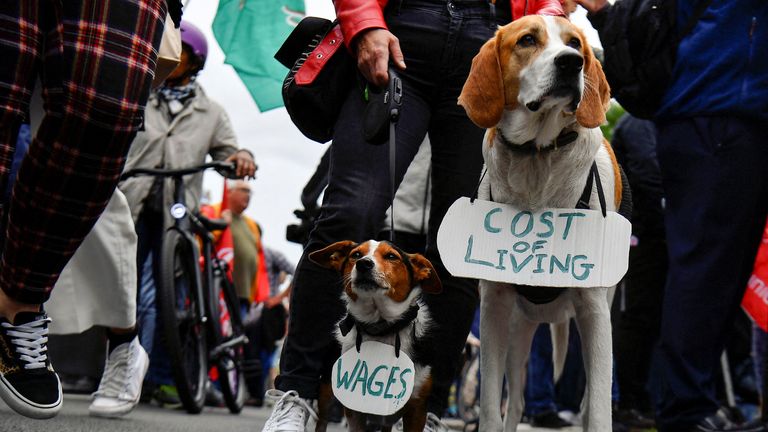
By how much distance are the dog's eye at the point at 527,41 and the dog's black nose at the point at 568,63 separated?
174mm

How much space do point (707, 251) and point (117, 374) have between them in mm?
2590

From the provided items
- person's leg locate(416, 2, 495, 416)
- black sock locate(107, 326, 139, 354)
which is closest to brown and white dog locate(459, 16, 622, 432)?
person's leg locate(416, 2, 495, 416)

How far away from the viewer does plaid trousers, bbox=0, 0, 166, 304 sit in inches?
93.3

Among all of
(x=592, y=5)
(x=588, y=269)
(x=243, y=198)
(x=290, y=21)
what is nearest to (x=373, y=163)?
(x=588, y=269)

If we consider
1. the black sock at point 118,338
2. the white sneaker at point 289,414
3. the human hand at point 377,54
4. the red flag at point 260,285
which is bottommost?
the red flag at point 260,285

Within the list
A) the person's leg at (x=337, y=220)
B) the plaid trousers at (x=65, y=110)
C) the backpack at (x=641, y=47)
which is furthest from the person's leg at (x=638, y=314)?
the plaid trousers at (x=65, y=110)

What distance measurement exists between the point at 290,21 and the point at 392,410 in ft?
9.64

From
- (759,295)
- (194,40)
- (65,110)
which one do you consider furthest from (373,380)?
(194,40)

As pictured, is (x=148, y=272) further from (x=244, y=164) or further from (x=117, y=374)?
(x=117, y=374)

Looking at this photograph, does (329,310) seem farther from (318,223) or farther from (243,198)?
(243,198)

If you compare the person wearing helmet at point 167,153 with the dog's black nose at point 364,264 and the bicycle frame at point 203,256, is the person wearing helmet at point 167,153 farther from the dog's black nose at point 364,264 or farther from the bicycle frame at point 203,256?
the dog's black nose at point 364,264

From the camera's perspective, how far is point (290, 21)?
507 centimetres

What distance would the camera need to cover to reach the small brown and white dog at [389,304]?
116 inches

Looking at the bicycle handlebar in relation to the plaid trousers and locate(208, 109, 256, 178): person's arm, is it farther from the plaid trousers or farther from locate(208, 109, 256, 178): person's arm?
the plaid trousers
